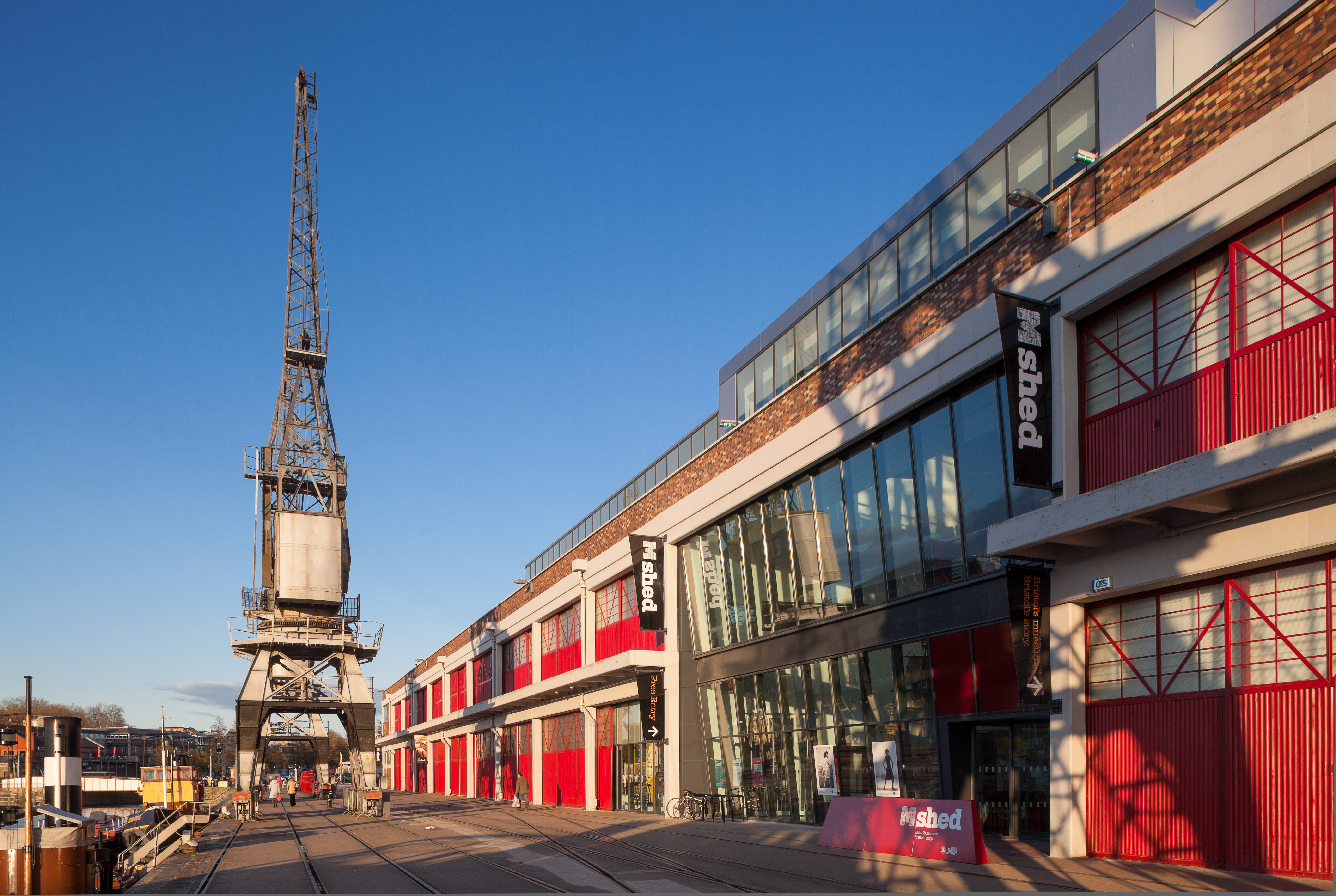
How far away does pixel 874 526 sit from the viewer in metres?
22.3

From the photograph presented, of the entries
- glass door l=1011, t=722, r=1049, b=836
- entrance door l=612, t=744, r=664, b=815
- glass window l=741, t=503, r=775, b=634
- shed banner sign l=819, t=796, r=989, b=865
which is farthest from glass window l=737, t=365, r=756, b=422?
glass door l=1011, t=722, r=1049, b=836

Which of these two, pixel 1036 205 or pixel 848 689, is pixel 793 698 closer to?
pixel 848 689

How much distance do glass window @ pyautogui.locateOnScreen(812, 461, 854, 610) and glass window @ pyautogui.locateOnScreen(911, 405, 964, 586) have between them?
303cm

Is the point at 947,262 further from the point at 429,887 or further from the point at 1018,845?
the point at 429,887

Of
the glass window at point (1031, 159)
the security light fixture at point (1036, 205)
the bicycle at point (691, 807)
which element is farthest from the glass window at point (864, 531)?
the bicycle at point (691, 807)

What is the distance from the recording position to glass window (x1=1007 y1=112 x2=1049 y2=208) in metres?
18.2

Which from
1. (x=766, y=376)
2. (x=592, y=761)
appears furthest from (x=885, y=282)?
(x=592, y=761)

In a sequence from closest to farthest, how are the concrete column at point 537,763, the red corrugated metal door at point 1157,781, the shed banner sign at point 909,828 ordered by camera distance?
1. the red corrugated metal door at point 1157,781
2. the shed banner sign at point 909,828
3. the concrete column at point 537,763

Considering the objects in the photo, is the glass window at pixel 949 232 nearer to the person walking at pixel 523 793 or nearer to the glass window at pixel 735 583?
the glass window at pixel 735 583

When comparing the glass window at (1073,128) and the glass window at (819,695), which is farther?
the glass window at (819,695)

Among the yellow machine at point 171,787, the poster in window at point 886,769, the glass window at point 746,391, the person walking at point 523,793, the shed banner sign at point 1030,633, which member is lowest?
the person walking at point 523,793

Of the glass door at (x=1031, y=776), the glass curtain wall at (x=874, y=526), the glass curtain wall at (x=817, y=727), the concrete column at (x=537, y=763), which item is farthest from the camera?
the concrete column at (x=537, y=763)

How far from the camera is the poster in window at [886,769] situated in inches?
828

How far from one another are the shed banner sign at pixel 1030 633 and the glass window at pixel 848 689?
6758 millimetres
